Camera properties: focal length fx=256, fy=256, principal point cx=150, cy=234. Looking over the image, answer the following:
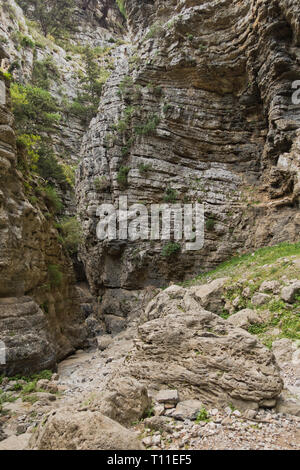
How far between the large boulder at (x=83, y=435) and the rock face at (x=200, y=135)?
1400 cm

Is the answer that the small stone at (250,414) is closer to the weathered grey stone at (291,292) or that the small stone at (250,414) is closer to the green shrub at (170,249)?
the weathered grey stone at (291,292)

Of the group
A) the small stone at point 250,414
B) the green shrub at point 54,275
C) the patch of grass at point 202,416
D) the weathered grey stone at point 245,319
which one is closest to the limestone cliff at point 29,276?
the green shrub at point 54,275

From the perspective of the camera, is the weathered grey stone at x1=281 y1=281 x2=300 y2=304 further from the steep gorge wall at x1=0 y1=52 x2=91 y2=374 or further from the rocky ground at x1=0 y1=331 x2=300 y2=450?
the steep gorge wall at x1=0 y1=52 x2=91 y2=374

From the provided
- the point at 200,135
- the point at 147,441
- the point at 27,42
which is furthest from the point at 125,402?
the point at 27,42

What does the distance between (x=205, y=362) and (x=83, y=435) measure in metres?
2.55

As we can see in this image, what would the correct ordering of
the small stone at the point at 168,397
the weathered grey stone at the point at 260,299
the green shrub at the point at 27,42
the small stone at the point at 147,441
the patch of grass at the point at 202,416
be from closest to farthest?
the small stone at the point at 147,441
the patch of grass at the point at 202,416
the small stone at the point at 168,397
the weathered grey stone at the point at 260,299
the green shrub at the point at 27,42

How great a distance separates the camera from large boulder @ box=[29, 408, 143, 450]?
9.43 ft

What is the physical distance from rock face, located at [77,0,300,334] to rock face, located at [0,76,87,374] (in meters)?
7.36

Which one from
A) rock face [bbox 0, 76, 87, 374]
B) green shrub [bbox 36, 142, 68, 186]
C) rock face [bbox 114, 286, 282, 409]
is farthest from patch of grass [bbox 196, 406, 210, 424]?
green shrub [bbox 36, 142, 68, 186]

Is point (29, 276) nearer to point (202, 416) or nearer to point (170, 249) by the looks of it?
point (202, 416)

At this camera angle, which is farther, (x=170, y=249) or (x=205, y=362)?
(x=170, y=249)

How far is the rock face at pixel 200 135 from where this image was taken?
16234 millimetres

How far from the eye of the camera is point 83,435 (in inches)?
116

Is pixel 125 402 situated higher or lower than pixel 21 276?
lower
